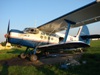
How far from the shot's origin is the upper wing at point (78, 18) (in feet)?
30.2

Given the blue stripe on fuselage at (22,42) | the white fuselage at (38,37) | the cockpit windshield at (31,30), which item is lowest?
the blue stripe on fuselage at (22,42)

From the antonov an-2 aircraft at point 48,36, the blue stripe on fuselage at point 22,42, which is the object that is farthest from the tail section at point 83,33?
the blue stripe on fuselage at point 22,42

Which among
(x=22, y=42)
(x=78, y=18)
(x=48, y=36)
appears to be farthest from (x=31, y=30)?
(x=78, y=18)

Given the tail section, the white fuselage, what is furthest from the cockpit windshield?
the tail section

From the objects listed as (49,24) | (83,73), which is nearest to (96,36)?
(49,24)

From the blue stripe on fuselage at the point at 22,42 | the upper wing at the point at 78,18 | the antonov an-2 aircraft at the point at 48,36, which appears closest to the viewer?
the upper wing at the point at 78,18

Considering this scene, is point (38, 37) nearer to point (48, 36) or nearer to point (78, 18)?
point (48, 36)

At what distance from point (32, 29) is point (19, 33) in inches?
47.6

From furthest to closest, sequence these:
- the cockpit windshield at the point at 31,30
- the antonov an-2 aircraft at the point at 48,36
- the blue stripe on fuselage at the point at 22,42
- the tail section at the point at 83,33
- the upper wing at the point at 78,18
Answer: the tail section at the point at 83,33 → the cockpit windshield at the point at 31,30 → the blue stripe on fuselage at the point at 22,42 → the antonov an-2 aircraft at the point at 48,36 → the upper wing at the point at 78,18

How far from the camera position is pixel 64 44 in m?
12.8

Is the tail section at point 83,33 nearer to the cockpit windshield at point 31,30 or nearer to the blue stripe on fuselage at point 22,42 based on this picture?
the cockpit windshield at point 31,30

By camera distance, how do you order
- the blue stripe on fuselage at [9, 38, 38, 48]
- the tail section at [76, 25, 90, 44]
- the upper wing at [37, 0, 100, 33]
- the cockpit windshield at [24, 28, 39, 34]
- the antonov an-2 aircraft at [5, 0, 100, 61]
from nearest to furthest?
the upper wing at [37, 0, 100, 33], the antonov an-2 aircraft at [5, 0, 100, 61], the blue stripe on fuselage at [9, 38, 38, 48], the cockpit windshield at [24, 28, 39, 34], the tail section at [76, 25, 90, 44]

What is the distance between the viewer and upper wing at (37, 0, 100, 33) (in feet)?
30.2

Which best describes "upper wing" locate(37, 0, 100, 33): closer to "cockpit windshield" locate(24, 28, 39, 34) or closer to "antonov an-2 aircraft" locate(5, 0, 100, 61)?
"antonov an-2 aircraft" locate(5, 0, 100, 61)
